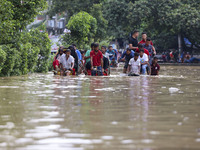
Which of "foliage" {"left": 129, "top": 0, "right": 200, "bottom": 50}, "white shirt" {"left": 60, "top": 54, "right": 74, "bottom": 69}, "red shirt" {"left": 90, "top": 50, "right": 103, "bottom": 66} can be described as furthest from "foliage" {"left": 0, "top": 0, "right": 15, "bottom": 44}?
"foliage" {"left": 129, "top": 0, "right": 200, "bottom": 50}

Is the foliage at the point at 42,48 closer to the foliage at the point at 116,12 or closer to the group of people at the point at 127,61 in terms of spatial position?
the group of people at the point at 127,61

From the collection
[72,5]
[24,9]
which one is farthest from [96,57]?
[72,5]

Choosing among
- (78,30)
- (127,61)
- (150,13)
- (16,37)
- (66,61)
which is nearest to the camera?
(66,61)

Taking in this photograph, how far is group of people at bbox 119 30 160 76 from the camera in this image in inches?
832

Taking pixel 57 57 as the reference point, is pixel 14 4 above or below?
above

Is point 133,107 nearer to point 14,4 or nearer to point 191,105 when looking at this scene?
point 191,105

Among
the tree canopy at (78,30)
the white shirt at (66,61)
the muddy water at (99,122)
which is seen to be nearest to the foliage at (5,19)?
the white shirt at (66,61)

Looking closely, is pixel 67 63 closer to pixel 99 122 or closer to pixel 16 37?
pixel 16 37

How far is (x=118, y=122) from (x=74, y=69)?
15722 mm

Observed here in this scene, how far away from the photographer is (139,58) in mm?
21203

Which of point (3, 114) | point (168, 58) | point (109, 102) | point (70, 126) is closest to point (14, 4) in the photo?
point (109, 102)

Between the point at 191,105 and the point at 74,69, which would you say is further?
the point at 74,69

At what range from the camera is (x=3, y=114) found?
319 inches

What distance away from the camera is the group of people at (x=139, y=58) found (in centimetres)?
2114
